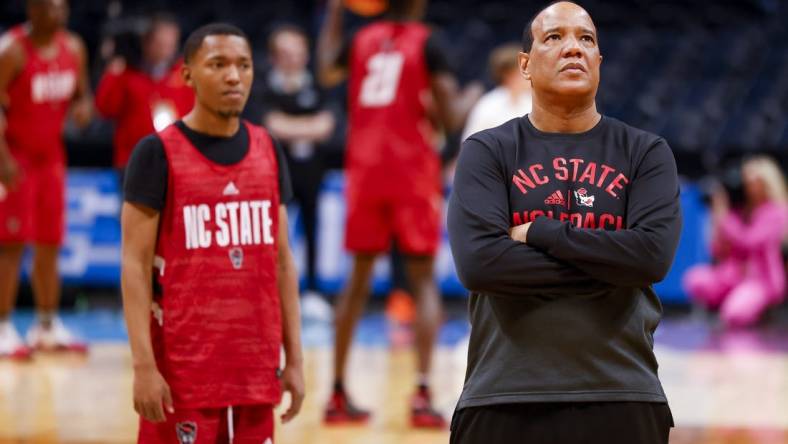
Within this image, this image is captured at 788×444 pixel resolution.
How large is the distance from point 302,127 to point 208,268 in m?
6.73

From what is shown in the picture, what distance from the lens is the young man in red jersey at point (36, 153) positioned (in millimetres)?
7965

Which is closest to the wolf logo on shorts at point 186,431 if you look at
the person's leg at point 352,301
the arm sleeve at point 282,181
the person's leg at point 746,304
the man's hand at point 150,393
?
→ the man's hand at point 150,393

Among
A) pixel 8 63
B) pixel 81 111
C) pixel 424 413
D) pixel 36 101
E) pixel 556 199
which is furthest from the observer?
pixel 81 111

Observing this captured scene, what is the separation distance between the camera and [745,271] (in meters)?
10.8

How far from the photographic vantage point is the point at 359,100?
6297mm

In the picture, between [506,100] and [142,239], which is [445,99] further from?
[142,239]

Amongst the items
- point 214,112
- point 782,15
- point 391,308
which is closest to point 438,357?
point 391,308

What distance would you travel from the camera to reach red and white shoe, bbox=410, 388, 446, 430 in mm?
5969

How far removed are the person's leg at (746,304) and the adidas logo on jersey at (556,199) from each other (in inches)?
316

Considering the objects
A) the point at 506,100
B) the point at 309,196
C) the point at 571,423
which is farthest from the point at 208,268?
the point at 309,196

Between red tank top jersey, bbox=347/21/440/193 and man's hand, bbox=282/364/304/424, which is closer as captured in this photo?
man's hand, bbox=282/364/304/424

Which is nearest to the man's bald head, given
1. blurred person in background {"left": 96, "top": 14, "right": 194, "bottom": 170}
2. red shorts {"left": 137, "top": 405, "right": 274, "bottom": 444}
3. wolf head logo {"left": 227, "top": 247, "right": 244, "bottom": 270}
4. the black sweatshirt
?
the black sweatshirt

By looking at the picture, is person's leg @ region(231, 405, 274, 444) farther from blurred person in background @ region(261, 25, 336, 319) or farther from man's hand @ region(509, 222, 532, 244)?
blurred person in background @ region(261, 25, 336, 319)

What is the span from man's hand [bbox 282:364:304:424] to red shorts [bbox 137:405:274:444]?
72 mm
